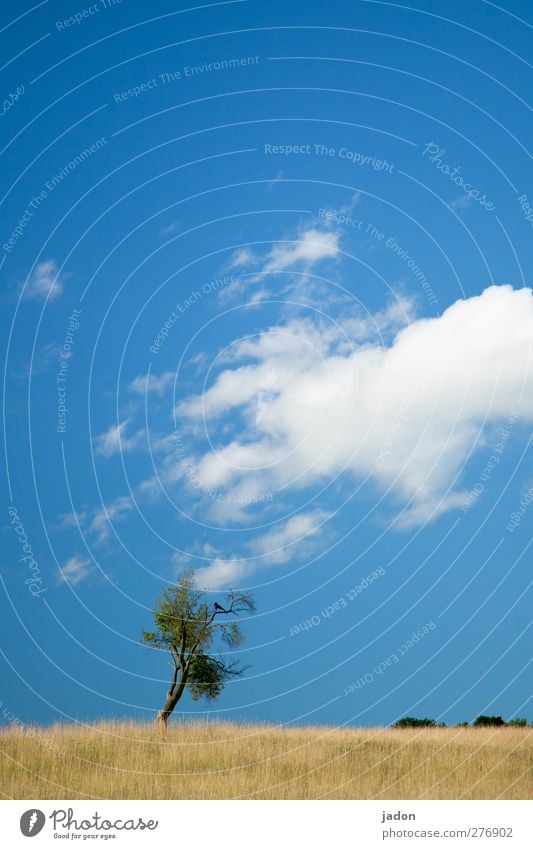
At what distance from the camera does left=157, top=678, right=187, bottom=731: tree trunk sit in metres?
39.6

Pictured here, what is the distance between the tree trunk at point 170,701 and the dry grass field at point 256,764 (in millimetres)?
2770

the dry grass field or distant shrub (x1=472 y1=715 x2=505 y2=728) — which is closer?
the dry grass field

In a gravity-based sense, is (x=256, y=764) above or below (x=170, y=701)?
below

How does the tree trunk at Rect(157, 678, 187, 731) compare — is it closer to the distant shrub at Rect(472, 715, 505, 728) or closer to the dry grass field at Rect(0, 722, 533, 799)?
the dry grass field at Rect(0, 722, 533, 799)

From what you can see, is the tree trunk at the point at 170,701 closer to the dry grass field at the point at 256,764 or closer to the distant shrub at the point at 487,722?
the dry grass field at the point at 256,764

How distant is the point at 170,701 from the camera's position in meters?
41.0

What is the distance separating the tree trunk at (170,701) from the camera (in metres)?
39.6

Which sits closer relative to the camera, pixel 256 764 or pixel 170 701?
pixel 256 764

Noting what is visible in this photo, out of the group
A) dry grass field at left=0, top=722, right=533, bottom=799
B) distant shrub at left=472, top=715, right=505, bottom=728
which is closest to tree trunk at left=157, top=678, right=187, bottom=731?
dry grass field at left=0, top=722, right=533, bottom=799

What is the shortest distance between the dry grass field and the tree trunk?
277 cm

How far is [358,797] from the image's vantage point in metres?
26.4

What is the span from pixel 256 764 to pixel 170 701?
1126 cm
